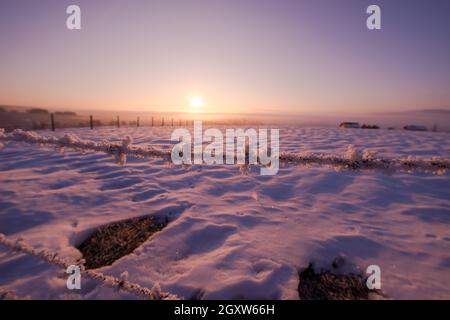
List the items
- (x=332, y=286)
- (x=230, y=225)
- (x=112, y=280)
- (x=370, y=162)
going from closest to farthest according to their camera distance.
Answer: (x=370, y=162)
(x=112, y=280)
(x=332, y=286)
(x=230, y=225)

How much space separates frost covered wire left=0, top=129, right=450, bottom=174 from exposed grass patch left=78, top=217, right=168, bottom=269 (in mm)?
1272

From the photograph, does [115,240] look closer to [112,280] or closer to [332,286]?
[112,280]

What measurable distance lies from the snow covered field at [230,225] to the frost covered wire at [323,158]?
0.07 m

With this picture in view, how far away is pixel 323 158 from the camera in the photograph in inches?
69.3

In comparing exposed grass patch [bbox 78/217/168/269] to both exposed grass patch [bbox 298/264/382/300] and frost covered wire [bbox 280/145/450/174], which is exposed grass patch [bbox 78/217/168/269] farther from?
frost covered wire [bbox 280/145/450/174]

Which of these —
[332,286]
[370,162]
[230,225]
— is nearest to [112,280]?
[230,225]

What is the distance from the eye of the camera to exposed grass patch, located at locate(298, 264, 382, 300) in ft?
7.21

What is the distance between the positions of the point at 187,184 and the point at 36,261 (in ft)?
9.33

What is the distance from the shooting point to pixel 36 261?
254 centimetres

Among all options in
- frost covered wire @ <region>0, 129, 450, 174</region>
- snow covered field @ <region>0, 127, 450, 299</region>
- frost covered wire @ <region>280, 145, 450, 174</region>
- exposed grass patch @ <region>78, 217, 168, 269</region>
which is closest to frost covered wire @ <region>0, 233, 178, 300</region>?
snow covered field @ <region>0, 127, 450, 299</region>

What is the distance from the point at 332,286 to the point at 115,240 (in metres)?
2.51

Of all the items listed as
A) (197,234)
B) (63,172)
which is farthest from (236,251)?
(63,172)

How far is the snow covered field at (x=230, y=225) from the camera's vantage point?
2.31 metres
